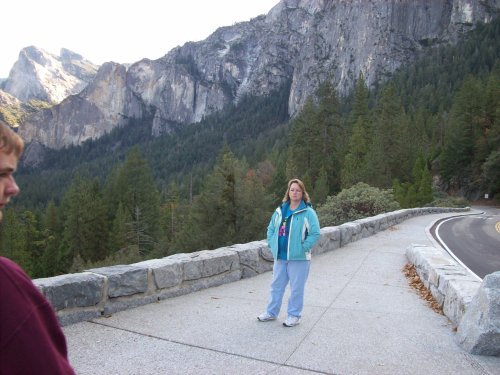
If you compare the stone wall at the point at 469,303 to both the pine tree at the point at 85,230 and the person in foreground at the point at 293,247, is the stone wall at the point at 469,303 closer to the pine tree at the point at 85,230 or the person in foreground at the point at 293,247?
the person in foreground at the point at 293,247

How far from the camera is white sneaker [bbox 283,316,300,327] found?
16.8 feet

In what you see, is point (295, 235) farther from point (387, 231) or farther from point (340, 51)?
point (340, 51)

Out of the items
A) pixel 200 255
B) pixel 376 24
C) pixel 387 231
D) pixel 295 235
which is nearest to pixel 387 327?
pixel 295 235

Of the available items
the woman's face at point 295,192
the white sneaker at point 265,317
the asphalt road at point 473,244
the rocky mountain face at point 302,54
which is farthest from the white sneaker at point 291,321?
the rocky mountain face at point 302,54

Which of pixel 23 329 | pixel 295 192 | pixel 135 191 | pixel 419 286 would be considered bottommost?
pixel 135 191

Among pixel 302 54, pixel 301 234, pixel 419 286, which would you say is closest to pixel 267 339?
pixel 301 234

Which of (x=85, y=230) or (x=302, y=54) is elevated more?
(x=302, y=54)

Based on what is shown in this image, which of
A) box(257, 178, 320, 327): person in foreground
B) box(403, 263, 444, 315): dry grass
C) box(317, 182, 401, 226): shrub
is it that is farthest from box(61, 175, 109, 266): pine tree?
box(257, 178, 320, 327): person in foreground

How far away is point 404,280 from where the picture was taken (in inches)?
331

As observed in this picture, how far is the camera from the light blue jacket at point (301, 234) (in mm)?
5176

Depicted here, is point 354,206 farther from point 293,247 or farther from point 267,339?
point 267,339

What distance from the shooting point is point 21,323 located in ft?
4.05

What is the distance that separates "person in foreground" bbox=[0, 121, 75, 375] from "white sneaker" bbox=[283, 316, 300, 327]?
3931 mm

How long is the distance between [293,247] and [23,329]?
4.14 metres
